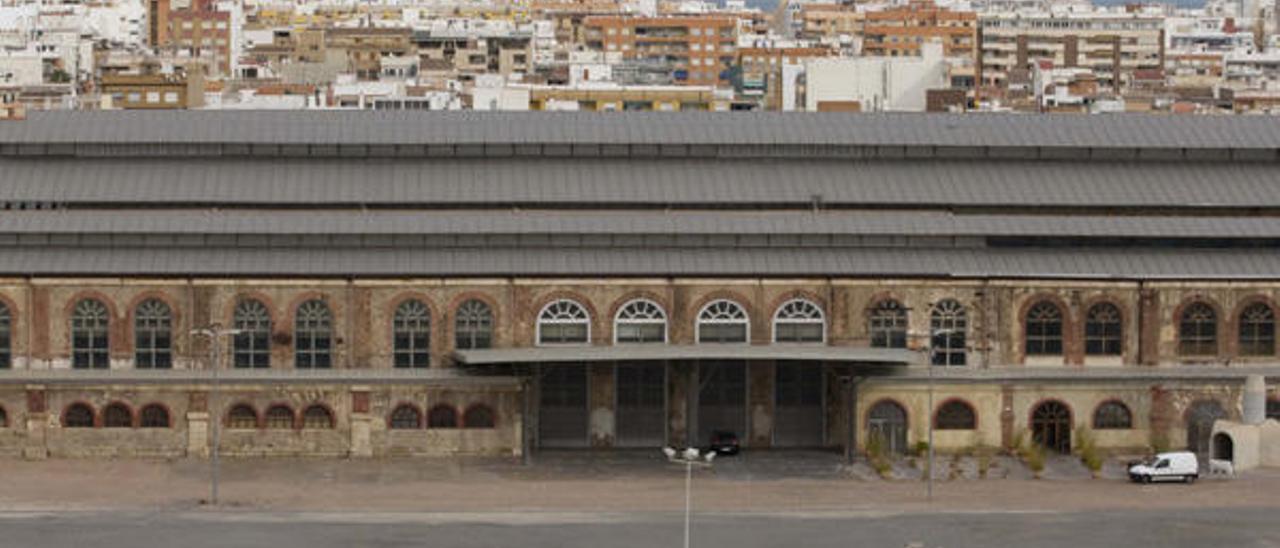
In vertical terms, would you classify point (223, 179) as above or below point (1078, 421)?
above

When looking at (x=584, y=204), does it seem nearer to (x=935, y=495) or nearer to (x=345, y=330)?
(x=345, y=330)

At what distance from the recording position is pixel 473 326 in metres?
138

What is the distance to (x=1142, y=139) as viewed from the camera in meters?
148

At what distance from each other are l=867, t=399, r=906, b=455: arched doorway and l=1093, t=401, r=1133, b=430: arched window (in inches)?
301

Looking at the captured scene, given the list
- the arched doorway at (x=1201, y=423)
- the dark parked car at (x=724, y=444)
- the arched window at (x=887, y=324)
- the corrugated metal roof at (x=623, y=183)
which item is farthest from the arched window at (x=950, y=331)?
the arched doorway at (x=1201, y=423)

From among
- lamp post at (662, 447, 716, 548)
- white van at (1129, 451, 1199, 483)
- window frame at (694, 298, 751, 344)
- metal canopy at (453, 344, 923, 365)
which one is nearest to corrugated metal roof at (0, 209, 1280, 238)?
window frame at (694, 298, 751, 344)

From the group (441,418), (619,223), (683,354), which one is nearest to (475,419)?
(441,418)

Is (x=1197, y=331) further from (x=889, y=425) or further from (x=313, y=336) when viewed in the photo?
(x=313, y=336)

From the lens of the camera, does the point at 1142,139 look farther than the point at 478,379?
Yes

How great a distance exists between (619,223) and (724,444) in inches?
387

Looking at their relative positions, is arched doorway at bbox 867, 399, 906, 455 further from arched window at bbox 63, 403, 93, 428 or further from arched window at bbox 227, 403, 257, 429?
arched window at bbox 63, 403, 93, 428

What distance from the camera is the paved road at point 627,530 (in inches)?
4493

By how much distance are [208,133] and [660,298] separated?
2045cm

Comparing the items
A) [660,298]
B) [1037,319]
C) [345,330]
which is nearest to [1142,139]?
[1037,319]
